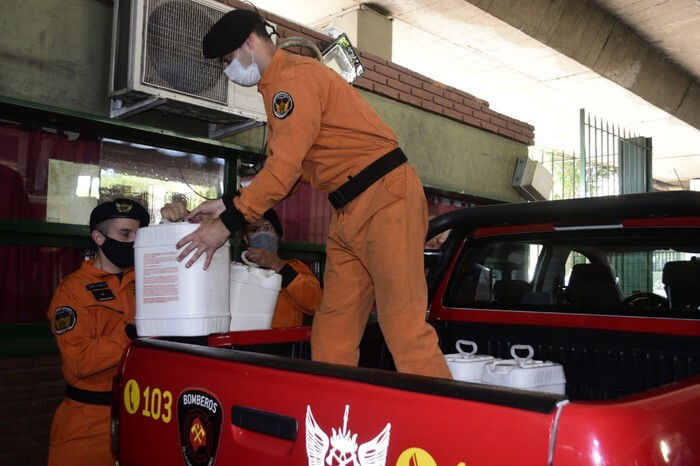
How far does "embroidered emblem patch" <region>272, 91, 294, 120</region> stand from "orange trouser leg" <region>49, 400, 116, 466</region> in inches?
61.5

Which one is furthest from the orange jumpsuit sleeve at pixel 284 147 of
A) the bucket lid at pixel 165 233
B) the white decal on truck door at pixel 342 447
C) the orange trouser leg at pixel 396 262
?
the white decal on truck door at pixel 342 447

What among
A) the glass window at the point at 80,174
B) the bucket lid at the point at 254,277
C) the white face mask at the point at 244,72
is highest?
the white face mask at the point at 244,72

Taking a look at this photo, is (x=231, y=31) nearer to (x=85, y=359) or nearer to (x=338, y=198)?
(x=338, y=198)

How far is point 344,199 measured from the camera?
93.7 inches

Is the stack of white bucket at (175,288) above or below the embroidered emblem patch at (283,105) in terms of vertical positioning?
below

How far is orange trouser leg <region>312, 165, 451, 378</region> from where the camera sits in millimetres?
2236

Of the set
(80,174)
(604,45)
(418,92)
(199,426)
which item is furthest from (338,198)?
(604,45)

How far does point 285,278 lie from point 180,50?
1682mm

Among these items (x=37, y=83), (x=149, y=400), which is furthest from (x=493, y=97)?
(x=149, y=400)

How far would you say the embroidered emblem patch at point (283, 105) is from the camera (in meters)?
2.20

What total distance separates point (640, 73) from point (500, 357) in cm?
725

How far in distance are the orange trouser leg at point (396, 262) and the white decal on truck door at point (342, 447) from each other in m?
0.95

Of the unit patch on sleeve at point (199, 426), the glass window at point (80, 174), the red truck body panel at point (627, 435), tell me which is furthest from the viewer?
the glass window at point (80, 174)

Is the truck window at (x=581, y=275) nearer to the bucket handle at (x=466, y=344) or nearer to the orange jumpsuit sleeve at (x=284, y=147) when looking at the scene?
the bucket handle at (x=466, y=344)
